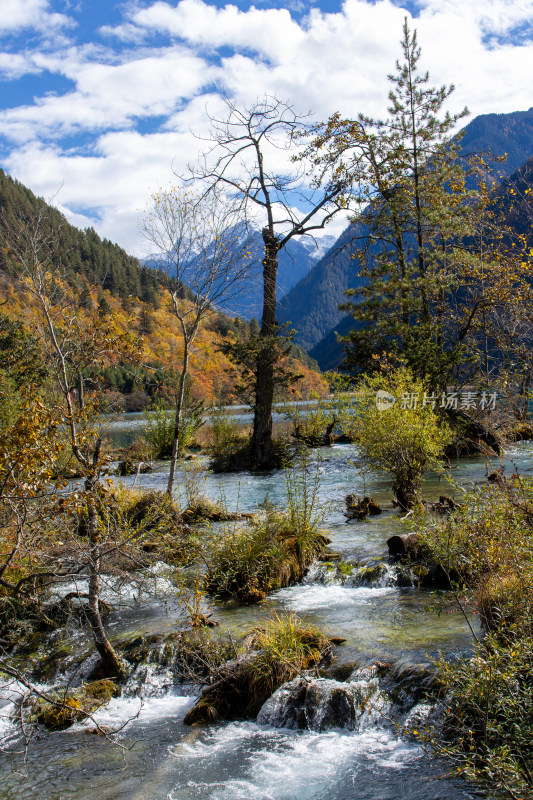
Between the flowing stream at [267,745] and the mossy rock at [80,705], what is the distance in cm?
9

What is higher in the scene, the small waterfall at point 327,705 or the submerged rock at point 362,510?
the submerged rock at point 362,510

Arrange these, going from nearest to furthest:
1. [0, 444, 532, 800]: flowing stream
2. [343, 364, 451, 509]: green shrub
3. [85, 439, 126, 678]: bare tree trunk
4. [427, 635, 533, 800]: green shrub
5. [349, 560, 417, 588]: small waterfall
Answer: [427, 635, 533, 800]: green shrub, [0, 444, 532, 800]: flowing stream, [85, 439, 126, 678]: bare tree trunk, [349, 560, 417, 588]: small waterfall, [343, 364, 451, 509]: green shrub

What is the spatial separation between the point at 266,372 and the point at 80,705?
14749 mm

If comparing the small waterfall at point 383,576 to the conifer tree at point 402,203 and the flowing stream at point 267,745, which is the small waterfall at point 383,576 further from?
the conifer tree at point 402,203

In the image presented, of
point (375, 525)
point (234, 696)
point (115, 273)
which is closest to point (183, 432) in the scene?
point (375, 525)

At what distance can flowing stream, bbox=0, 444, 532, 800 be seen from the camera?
3.78m

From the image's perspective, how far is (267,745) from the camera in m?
4.30

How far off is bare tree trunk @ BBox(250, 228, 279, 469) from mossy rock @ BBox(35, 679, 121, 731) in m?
13.6

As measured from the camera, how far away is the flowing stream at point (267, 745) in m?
3.78

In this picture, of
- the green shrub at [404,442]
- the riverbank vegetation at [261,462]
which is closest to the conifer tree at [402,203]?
the riverbank vegetation at [261,462]

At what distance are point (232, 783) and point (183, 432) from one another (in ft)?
53.1

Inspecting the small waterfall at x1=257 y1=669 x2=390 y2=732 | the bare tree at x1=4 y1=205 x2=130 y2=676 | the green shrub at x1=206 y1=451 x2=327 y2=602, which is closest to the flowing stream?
the small waterfall at x1=257 y1=669 x2=390 y2=732

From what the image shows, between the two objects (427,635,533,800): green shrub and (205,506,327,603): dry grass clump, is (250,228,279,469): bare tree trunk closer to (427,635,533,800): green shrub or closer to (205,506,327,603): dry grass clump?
(205,506,327,603): dry grass clump

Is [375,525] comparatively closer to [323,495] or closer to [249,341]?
[323,495]
